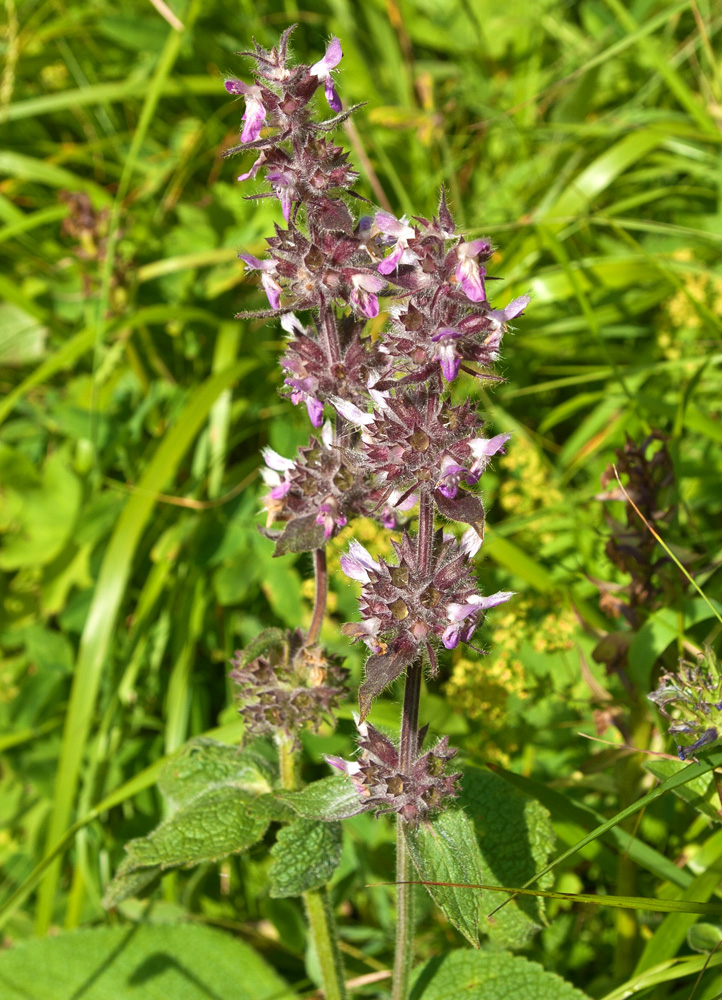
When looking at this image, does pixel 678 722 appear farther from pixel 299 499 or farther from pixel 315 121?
pixel 315 121

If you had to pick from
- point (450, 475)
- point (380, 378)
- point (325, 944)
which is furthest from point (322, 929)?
point (380, 378)

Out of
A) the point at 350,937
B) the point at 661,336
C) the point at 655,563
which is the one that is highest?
the point at 661,336

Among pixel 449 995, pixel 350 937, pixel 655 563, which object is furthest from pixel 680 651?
pixel 350 937

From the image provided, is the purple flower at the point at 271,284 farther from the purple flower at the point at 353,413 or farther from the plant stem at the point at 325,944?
the plant stem at the point at 325,944

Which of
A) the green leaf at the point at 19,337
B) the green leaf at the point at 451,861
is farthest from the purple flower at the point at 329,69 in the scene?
the green leaf at the point at 19,337

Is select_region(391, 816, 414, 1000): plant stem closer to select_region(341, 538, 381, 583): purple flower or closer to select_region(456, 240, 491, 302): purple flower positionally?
select_region(341, 538, 381, 583): purple flower

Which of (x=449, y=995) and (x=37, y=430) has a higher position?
(x=37, y=430)

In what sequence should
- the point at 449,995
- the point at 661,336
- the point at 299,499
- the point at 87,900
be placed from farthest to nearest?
the point at 661,336 → the point at 87,900 → the point at 449,995 → the point at 299,499
